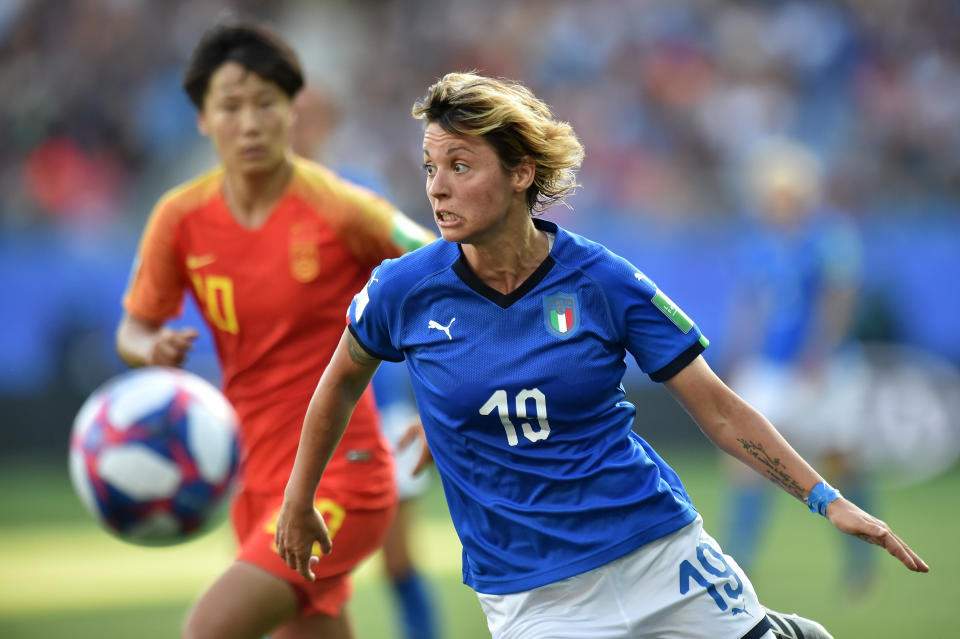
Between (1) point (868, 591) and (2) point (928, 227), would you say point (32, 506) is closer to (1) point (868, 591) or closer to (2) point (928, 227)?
(1) point (868, 591)

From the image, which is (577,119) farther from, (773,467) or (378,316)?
(773,467)

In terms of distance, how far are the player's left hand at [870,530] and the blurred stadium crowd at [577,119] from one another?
33.8 ft

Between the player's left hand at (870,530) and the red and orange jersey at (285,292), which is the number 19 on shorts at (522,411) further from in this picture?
the red and orange jersey at (285,292)

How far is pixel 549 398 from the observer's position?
337cm

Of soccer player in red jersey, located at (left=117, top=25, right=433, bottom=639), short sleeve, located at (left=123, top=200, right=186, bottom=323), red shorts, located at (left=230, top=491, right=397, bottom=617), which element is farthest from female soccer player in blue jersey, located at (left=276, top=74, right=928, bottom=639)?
short sleeve, located at (left=123, top=200, right=186, bottom=323)

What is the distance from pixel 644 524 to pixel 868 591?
503 centimetres

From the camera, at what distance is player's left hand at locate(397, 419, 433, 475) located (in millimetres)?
4318

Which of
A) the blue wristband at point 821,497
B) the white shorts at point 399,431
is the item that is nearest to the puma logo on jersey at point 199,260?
the white shorts at point 399,431

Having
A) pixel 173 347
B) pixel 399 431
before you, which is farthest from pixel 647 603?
pixel 399 431

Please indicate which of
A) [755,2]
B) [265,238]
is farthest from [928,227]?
[265,238]

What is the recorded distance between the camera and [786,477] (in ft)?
11.0

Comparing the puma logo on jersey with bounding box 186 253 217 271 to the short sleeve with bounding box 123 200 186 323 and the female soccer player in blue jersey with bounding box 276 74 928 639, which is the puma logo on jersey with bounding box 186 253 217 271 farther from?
the female soccer player in blue jersey with bounding box 276 74 928 639

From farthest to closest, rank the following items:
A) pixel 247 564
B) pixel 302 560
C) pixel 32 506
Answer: pixel 32 506 → pixel 247 564 → pixel 302 560

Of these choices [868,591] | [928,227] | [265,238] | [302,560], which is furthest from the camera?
[928,227]
